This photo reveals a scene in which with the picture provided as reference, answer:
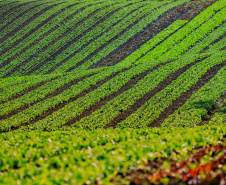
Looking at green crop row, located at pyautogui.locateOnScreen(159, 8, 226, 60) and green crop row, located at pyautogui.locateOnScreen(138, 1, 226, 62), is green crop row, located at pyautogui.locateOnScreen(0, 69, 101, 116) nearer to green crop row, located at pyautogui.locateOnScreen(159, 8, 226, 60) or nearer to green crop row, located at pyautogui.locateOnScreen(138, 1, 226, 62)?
green crop row, located at pyautogui.locateOnScreen(138, 1, 226, 62)

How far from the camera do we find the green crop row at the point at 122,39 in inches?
1576

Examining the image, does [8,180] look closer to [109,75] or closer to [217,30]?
[109,75]

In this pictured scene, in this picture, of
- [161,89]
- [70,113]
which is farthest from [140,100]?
[70,113]

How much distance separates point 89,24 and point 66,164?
4365cm

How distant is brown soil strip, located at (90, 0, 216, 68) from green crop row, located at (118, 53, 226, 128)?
13391 millimetres

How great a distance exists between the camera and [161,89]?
84.2 ft

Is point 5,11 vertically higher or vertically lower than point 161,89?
higher

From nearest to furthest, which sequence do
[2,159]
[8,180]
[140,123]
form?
[8,180]
[2,159]
[140,123]

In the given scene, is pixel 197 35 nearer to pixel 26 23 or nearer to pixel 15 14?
pixel 26 23

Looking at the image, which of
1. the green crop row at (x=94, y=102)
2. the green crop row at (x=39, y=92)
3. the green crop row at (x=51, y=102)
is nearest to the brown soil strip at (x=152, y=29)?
the green crop row at (x=39, y=92)

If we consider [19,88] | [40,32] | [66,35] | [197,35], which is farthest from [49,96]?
[40,32]

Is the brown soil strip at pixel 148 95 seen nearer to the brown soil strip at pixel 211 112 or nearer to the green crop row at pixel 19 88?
the brown soil strip at pixel 211 112

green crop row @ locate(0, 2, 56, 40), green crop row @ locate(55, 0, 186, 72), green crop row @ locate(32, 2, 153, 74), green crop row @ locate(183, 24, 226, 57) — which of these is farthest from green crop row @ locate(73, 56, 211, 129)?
green crop row @ locate(0, 2, 56, 40)

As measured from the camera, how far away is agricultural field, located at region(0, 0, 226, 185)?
855 centimetres
